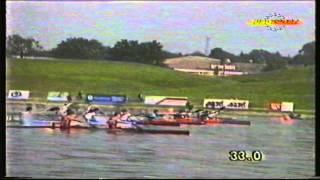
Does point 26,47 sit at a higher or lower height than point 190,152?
higher

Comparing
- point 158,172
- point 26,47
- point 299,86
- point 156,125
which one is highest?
point 26,47

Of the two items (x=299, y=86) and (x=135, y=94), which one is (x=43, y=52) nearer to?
(x=135, y=94)

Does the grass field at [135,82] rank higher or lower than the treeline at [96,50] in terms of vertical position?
lower

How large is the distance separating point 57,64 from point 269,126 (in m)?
1.64

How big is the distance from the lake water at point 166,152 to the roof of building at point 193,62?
458 mm

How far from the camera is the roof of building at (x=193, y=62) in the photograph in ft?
14.2

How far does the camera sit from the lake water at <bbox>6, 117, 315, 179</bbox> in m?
4.34

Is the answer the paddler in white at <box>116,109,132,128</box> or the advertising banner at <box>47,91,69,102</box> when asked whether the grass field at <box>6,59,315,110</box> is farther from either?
the paddler in white at <box>116,109,132,128</box>

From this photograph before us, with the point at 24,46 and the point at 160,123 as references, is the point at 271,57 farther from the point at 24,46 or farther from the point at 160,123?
the point at 24,46

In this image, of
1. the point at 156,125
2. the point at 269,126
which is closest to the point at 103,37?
the point at 156,125

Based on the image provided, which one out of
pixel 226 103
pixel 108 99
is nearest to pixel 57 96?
pixel 108 99

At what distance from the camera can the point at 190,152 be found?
4.38 meters

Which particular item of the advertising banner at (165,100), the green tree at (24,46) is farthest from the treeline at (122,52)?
the advertising banner at (165,100)

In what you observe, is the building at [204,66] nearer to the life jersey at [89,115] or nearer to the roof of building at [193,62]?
the roof of building at [193,62]
